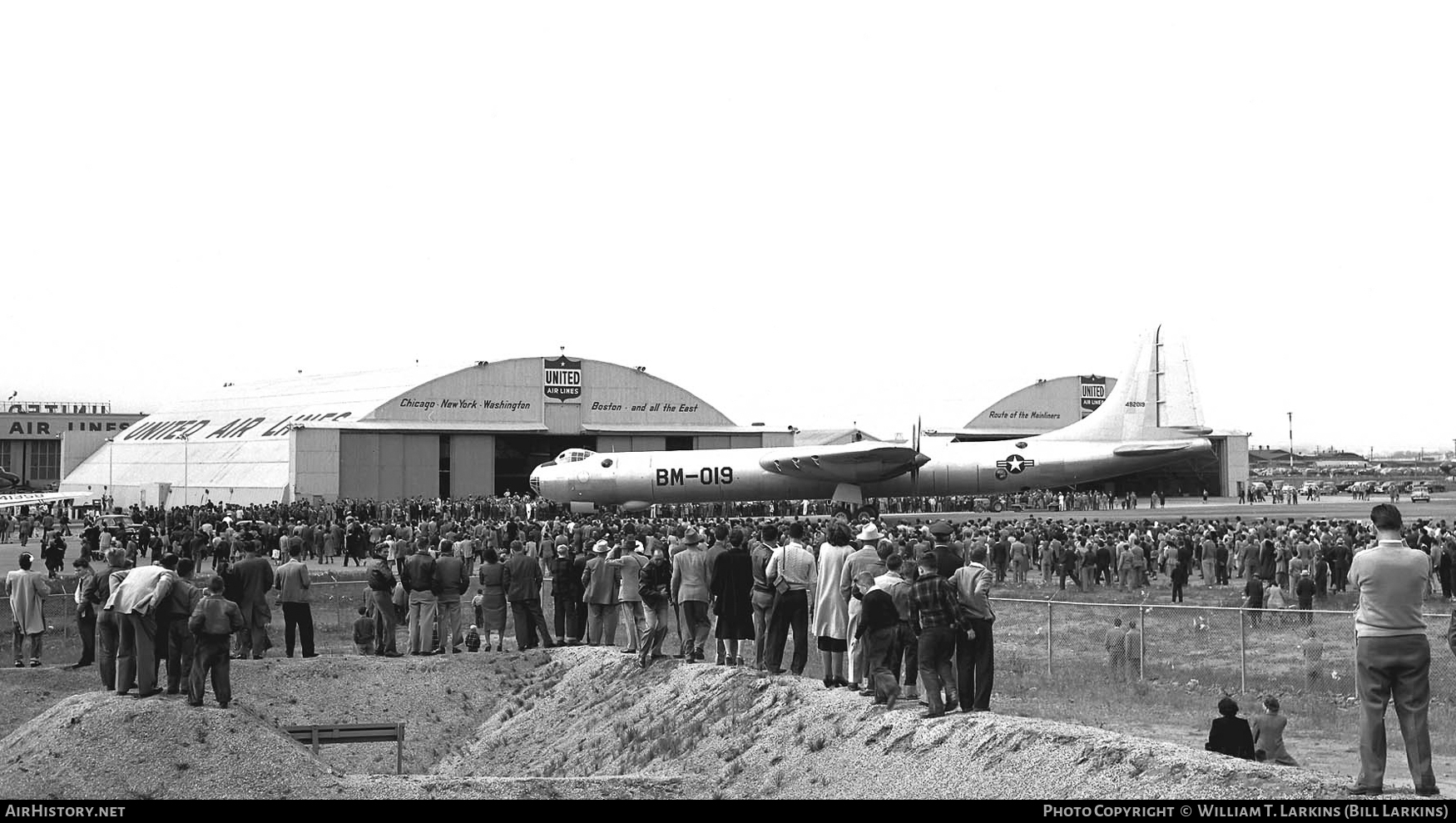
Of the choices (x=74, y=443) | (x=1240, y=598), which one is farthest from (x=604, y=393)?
(x=1240, y=598)

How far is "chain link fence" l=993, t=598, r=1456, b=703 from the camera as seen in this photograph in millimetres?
16641

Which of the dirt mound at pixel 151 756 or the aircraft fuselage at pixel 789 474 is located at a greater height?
the aircraft fuselage at pixel 789 474

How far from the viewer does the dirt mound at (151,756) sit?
11.1 m

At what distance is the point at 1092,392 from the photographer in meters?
79.9

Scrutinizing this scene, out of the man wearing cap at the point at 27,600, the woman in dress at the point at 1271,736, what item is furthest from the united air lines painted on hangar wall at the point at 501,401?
the woman in dress at the point at 1271,736

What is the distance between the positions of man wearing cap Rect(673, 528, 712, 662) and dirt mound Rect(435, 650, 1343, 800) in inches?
22.0

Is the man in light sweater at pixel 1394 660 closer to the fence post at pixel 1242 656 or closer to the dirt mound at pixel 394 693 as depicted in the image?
the fence post at pixel 1242 656

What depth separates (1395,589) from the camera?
840cm

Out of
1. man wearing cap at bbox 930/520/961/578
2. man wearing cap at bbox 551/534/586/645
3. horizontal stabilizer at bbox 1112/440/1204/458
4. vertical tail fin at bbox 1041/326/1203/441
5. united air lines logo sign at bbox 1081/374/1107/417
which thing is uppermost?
united air lines logo sign at bbox 1081/374/1107/417

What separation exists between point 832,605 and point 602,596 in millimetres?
5928

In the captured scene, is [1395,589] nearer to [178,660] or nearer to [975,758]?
[975,758]

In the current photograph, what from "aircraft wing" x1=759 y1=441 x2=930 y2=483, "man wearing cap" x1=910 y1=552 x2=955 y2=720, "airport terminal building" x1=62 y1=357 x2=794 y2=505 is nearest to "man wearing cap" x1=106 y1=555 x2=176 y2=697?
"man wearing cap" x1=910 y1=552 x2=955 y2=720

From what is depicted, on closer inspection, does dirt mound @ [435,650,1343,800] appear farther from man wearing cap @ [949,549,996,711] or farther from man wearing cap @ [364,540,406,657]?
man wearing cap @ [364,540,406,657]

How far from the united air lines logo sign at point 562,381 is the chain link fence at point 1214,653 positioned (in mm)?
47665
